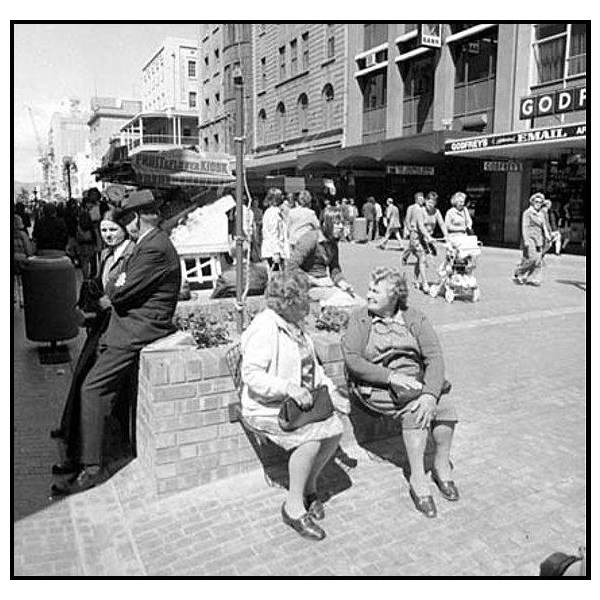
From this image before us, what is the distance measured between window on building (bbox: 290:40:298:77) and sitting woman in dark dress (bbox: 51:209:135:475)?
35.1 metres

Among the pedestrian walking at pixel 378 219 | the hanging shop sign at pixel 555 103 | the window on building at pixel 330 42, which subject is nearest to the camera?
the hanging shop sign at pixel 555 103

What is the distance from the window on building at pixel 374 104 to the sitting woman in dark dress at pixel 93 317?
27.7 m

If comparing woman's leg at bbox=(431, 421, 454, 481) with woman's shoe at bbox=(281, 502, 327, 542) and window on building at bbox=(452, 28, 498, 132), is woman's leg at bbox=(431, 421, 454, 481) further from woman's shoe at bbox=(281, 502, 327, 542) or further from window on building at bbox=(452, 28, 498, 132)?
window on building at bbox=(452, 28, 498, 132)

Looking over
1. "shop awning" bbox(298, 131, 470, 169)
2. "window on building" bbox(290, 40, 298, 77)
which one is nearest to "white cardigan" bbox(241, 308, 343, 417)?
"shop awning" bbox(298, 131, 470, 169)

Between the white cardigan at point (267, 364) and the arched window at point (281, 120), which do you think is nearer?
the white cardigan at point (267, 364)

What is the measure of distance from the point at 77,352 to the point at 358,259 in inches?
470

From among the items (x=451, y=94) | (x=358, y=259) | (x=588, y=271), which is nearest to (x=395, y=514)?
(x=588, y=271)

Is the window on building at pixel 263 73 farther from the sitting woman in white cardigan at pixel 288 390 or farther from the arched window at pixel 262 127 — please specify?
the sitting woman in white cardigan at pixel 288 390

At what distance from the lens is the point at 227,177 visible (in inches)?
415

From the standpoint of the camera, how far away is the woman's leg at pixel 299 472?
349 centimetres

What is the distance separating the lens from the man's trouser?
4039mm

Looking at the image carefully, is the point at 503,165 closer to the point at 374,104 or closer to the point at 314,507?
the point at 374,104


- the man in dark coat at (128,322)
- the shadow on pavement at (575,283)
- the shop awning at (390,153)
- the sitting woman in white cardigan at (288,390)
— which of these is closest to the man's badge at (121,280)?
the man in dark coat at (128,322)
